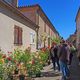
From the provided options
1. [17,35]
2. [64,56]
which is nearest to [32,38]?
[17,35]

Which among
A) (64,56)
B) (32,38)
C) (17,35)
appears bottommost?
(64,56)

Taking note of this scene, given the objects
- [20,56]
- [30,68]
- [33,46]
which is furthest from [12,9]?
[33,46]

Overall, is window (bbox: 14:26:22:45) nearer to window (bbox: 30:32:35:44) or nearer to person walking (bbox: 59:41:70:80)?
window (bbox: 30:32:35:44)

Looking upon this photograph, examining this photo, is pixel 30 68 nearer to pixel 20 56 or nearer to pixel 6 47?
pixel 20 56

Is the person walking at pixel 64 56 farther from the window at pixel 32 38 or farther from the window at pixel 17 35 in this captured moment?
the window at pixel 32 38

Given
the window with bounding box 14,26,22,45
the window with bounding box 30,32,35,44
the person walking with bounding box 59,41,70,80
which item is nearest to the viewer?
the person walking with bounding box 59,41,70,80

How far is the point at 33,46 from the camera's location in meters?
→ 22.5

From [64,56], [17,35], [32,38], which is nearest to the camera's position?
[64,56]

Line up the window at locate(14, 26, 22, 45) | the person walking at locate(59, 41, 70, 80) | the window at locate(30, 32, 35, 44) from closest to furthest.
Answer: the person walking at locate(59, 41, 70, 80)
the window at locate(14, 26, 22, 45)
the window at locate(30, 32, 35, 44)

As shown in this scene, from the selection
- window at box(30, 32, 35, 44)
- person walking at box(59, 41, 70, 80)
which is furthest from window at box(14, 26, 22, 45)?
person walking at box(59, 41, 70, 80)

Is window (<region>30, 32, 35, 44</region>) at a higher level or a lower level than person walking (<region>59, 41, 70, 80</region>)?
higher

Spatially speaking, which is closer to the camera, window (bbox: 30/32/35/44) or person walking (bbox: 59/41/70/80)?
person walking (bbox: 59/41/70/80)

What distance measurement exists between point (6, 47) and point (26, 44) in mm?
5296

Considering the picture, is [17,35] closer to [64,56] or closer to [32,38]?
[32,38]
